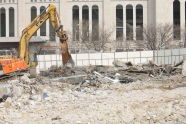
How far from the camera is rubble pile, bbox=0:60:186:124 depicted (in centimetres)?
1420

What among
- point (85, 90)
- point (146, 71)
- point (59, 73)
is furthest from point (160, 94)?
point (59, 73)

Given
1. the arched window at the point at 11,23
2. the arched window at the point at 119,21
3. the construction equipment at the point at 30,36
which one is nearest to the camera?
the construction equipment at the point at 30,36

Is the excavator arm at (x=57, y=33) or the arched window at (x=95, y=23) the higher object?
the arched window at (x=95, y=23)

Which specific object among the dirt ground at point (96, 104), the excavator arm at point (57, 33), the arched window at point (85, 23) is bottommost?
A: the dirt ground at point (96, 104)

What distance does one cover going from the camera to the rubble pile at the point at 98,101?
46.6 feet

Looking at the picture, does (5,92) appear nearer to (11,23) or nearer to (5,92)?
(5,92)

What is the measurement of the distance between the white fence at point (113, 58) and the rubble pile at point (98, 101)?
39.4 ft

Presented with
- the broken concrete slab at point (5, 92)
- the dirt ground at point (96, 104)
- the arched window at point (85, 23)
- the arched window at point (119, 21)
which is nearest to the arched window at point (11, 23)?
the arched window at point (85, 23)

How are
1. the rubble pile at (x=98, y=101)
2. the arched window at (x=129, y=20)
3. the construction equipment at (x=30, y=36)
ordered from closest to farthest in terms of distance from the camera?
1. the rubble pile at (x=98, y=101)
2. the construction equipment at (x=30, y=36)
3. the arched window at (x=129, y=20)

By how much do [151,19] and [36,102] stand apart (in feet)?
185

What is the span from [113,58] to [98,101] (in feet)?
67.0

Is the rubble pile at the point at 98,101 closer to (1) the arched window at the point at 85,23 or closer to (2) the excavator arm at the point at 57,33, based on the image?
(2) the excavator arm at the point at 57,33

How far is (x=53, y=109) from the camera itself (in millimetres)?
15570

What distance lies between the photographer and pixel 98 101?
1655 centimetres
